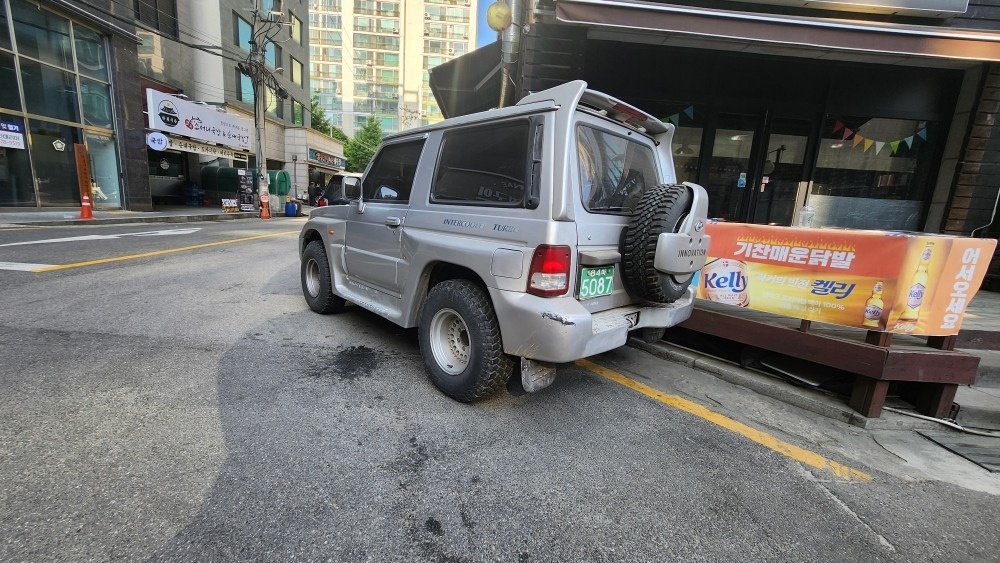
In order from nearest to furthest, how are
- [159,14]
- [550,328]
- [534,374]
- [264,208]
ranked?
[550,328] < [534,374] < [159,14] < [264,208]

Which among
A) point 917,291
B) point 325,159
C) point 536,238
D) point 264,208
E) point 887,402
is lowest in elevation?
point 887,402

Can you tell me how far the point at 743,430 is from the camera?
274cm

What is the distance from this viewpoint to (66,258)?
6555 mm

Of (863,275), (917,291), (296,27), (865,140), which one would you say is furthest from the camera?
(296,27)

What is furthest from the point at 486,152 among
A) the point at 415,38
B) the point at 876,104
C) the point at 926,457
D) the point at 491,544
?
the point at 415,38

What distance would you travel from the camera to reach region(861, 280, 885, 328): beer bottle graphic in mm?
2910

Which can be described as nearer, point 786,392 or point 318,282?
point 786,392

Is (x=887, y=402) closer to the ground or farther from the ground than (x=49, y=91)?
closer to the ground

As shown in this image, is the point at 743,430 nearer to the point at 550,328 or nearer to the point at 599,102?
the point at 550,328

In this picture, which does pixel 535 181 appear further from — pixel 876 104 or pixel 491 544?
pixel 876 104

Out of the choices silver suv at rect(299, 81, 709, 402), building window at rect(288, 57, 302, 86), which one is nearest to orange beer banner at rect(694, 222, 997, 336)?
silver suv at rect(299, 81, 709, 402)

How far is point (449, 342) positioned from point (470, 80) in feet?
28.5

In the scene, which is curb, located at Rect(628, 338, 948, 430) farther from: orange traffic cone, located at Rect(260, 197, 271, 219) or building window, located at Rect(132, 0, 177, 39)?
building window, located at Rect(132, 0, 177, 39)

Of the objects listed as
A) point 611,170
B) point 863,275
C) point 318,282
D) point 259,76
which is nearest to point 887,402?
point 863,275
